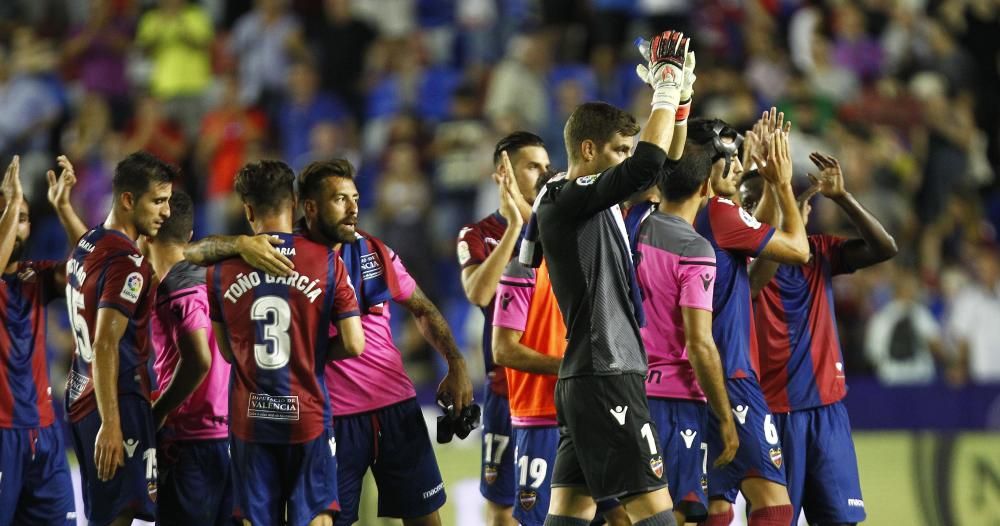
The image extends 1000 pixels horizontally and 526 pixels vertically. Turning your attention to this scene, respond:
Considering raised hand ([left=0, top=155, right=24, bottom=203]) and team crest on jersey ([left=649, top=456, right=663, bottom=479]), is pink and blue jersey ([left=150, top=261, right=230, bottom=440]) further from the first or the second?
team crest on jersey ([left=649, top=456, right=663, bottom=479])

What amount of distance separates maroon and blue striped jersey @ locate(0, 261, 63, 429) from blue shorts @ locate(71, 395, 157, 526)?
0.54 meters

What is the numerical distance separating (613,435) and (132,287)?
2.83m

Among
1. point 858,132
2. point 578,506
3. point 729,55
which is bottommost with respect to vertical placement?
point 578,506

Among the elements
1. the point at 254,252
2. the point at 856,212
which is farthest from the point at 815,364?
the point at 254,252

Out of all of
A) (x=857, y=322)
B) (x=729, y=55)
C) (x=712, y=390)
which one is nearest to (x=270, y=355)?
(x=712, y=390)

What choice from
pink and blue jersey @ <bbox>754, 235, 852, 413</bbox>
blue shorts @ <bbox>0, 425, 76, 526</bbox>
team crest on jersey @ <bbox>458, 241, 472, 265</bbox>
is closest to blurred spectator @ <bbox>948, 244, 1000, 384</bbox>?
pink and blue jersey @ <bbox>754, 235, 852, 413</bbox>

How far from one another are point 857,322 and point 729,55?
4.21m

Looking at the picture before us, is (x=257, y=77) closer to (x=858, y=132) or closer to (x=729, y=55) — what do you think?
(x=729, y=55)

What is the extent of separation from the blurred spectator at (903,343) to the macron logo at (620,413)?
25.0ft

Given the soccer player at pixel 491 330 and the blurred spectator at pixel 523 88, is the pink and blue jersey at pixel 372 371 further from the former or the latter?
the blurred spectator at pixel 523 88

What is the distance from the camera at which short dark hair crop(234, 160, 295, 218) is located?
289 inches

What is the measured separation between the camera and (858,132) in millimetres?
15609

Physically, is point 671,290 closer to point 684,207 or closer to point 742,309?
point 684,207

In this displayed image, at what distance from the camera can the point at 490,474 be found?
28.7ft
